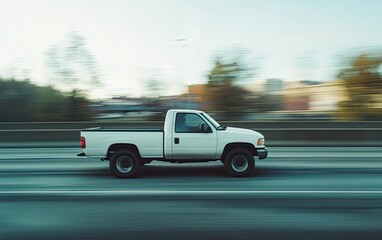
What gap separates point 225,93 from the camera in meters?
33.2

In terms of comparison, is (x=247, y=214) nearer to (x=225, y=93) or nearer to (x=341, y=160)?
(x=341, y=160)

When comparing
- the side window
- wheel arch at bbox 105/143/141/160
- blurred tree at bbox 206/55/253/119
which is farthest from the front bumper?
blurred tree at bbox 206/55/253/119

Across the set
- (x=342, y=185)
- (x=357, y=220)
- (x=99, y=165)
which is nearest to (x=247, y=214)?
(x=357, y=220)

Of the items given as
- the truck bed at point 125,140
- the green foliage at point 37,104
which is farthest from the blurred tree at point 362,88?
the truck bed at point 125,140

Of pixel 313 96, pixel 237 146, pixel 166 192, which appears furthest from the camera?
pixel 313 96

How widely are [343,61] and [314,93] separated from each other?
18.9 feet

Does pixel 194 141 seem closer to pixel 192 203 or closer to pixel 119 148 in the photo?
pixel 119 148

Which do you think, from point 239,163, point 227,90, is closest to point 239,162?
point 239,163

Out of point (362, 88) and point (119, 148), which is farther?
point (362, 88)

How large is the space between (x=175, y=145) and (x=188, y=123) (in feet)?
2.11

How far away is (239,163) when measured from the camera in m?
9.16

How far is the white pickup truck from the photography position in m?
9.03

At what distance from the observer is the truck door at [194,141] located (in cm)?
905

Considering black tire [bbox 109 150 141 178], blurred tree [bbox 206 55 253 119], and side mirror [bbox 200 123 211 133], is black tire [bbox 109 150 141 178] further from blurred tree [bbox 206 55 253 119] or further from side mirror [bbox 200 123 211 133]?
blurred tree [bbox 206 55 253 119]
